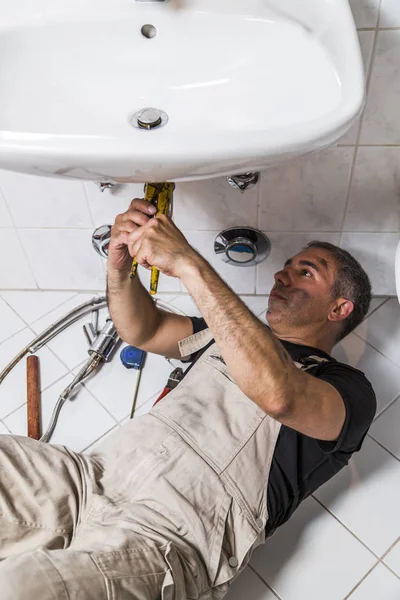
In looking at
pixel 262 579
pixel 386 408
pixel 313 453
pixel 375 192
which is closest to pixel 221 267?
pixel 375 192

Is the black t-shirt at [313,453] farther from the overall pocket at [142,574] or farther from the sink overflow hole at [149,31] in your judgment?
the sink overflow hole at [149,31]

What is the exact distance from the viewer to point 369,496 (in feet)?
4.31

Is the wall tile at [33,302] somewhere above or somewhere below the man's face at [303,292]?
below

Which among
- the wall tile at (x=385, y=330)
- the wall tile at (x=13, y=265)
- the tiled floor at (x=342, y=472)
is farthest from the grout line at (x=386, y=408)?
the wall tile at (x=13, y=265)

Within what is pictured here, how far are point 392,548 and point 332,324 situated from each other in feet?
1.62

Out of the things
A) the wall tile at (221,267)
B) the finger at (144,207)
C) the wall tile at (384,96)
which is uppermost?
the wall tile at (384,96)

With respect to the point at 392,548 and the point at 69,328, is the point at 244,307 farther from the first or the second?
the point at 69,328

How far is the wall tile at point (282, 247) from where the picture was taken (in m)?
1.53

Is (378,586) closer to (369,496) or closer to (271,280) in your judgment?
(369,496)

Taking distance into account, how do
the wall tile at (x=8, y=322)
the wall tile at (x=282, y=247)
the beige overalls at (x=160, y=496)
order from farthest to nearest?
the wall tile at (x=8, y=322) → the wall tile at (x=282, y=247) → the beige overalls at (x=160, y=496)

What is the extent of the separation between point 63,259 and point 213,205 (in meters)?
0.50

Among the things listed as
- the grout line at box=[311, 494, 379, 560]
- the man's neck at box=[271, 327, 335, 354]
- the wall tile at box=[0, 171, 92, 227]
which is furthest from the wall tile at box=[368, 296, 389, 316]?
the wall tile at box=[0, 171, 92, 227]

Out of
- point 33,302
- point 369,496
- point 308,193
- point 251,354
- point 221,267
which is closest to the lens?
point 251,354

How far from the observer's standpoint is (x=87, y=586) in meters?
0.85
